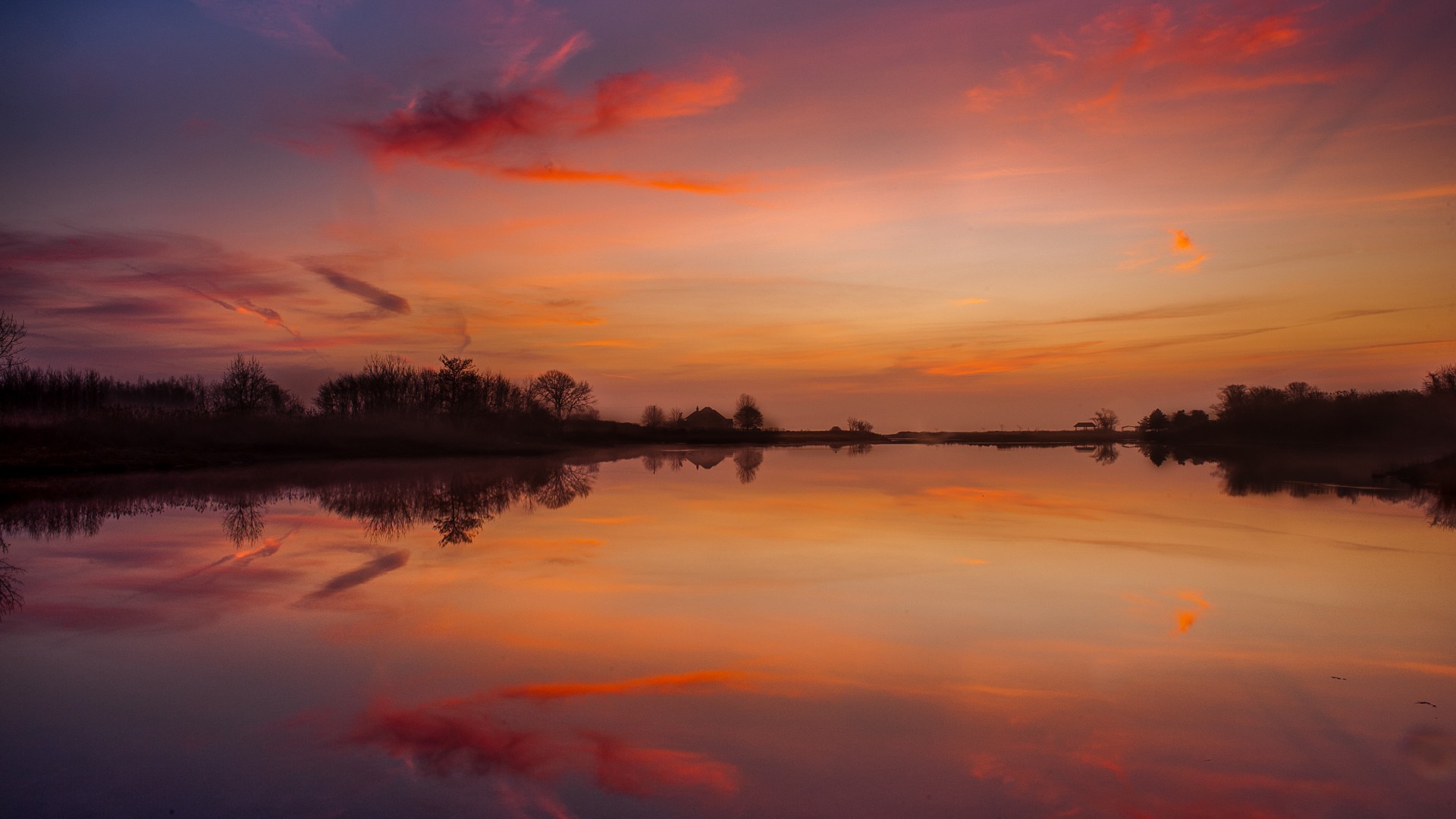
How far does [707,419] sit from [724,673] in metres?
157

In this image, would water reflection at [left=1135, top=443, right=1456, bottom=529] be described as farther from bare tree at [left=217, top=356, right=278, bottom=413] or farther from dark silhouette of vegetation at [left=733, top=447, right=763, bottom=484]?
bare tree at [left=217, top=356, right=278, bottom=413]

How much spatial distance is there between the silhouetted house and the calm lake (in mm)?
143226

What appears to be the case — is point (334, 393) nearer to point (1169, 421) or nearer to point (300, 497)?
point (300, 497)

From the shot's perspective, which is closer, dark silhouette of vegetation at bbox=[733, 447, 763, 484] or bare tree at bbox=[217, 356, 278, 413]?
dark silhouette of vegetation at bbox=[733, 447, 763, 484]

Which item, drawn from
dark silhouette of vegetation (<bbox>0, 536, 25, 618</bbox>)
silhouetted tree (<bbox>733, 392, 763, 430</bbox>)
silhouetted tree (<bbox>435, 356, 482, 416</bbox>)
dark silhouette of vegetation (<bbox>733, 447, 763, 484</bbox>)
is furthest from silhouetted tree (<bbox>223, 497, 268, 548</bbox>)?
silhouetted tree (<bbox>733, 392, 763, 430</bbox>)

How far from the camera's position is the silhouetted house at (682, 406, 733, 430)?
522 feet

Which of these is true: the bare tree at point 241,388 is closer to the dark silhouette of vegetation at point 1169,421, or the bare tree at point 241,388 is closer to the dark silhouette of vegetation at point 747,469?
the dark silhouette of vegetation at point 747,469

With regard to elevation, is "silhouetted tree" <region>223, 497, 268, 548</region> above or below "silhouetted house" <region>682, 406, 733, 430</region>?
below

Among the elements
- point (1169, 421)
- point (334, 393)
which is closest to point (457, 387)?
point (334, 393)

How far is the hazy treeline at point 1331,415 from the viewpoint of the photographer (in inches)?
2216

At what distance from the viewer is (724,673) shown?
6906mm

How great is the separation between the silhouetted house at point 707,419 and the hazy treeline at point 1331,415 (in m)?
79.8

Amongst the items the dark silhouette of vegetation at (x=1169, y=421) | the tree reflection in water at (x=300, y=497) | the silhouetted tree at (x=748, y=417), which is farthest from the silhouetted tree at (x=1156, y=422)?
the tree reflection in water at (x=300, y=497)

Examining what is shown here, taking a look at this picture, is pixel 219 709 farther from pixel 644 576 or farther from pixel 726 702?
pixel 644 576
